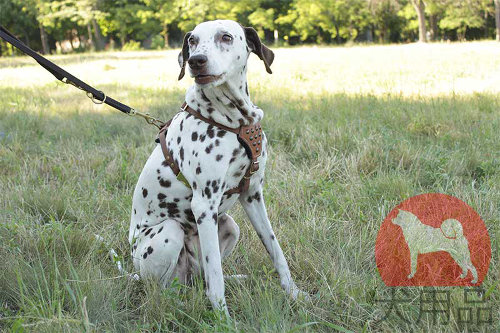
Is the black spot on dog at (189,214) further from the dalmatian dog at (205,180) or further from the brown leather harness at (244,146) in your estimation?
the brown leather harness at (244,146)

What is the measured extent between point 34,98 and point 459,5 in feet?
105

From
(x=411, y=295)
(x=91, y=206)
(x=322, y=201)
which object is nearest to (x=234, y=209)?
(x=322, y=201)

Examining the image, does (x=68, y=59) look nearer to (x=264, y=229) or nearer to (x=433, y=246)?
(x=264, y=229)

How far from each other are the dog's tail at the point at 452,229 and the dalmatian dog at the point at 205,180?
1007 mm

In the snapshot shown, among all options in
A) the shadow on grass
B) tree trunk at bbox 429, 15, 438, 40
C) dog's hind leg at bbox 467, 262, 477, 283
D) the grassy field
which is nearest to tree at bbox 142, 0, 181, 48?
the shadow on grass

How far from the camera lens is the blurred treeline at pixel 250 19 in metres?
32.7

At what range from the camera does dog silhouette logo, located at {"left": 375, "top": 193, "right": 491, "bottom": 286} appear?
8.21 ft

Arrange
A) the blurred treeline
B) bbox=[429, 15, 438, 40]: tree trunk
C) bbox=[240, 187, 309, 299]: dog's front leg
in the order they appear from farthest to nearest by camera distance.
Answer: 1. bbox=[429, 15, 438, 40]: tree trunk
2. the blurred treeline
3. bbox=[240, 187, 309, 299]: dog's front leg

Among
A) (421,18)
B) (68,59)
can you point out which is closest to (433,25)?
(421,18)

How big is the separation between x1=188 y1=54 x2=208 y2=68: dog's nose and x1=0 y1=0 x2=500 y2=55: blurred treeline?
31664mm

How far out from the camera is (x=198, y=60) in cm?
229

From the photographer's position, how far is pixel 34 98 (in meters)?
8.02

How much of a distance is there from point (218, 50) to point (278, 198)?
1.57 metres

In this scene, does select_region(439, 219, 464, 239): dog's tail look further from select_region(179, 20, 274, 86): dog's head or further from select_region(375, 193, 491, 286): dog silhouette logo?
select_region(179, 20, 274, 86): dog's head
